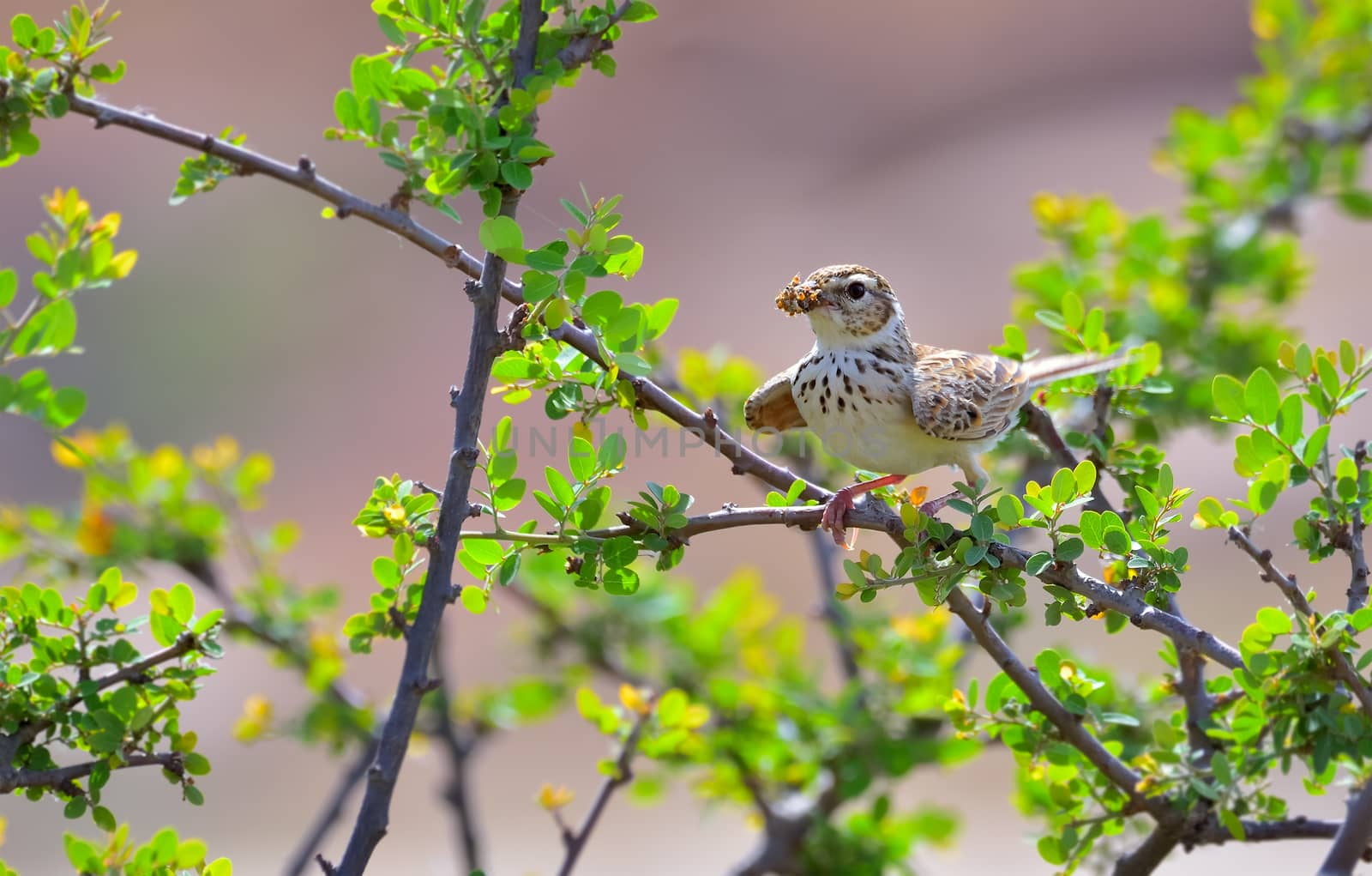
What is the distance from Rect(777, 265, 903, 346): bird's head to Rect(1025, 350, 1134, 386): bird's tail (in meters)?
0.33

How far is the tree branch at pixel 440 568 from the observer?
1.55 m

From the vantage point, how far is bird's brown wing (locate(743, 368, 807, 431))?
2.56m

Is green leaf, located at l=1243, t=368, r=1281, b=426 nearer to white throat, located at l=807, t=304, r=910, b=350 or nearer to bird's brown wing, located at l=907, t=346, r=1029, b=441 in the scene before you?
bird's brown wing, located at l=907, t=346, r=1029, b=441

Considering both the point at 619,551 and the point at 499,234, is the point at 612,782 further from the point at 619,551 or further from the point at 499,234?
the point at 499,234

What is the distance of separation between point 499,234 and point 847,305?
4.00 feet

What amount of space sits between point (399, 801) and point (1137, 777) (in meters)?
5.42

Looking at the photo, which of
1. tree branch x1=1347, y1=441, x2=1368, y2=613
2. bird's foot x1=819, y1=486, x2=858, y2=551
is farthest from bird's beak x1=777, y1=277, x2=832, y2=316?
tree branch x1=1347, y1=441, x2=1368, y2=613

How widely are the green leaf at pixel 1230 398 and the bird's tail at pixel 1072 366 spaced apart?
483 mm

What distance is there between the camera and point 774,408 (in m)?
2.63

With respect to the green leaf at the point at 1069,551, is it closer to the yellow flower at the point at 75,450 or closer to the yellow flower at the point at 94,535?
the yellow flower at the point at 75,450

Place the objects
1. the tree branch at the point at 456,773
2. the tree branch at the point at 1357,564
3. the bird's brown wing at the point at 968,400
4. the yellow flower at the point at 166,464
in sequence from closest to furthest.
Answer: the tree branch at the point at 1357,564 < the bird's brown wing at the point at 968,400 < the tree branch at the point at 456,773 < the yellow flower at the point at 166,464

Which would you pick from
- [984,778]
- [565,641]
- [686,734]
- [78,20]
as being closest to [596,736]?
[984,778]

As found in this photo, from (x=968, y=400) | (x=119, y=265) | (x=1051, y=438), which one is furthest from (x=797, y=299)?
(x=119, y=265)

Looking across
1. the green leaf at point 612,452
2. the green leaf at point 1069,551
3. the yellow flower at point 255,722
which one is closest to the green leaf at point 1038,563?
the green leaf at point 1069,551
